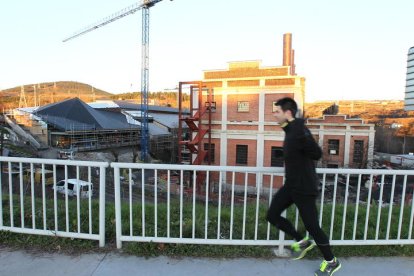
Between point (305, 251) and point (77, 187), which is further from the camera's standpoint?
point (77, 187)

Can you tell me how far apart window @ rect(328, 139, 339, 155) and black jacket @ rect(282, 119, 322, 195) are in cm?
2969

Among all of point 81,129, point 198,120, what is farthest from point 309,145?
point 81,129

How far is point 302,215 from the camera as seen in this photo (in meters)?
2.42

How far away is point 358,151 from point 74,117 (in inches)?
1471

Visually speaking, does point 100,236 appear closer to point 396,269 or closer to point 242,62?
point 396,269

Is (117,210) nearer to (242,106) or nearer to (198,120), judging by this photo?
(198,120)

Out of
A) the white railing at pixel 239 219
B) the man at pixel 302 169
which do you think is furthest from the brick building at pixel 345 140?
the man at pixel 302 169

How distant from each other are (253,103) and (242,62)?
4.63 m

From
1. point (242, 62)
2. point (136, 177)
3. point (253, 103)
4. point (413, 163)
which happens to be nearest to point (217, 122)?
point (253, 103)

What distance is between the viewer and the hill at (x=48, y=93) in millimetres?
86000

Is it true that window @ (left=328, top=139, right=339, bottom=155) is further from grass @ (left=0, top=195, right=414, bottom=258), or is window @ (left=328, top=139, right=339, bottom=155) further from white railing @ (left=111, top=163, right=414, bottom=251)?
grass @ (left=0, top=195, right=414, bottom=258)

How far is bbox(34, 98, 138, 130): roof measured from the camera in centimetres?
3529

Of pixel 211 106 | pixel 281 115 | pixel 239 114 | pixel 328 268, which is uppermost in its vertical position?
pixel 211 106

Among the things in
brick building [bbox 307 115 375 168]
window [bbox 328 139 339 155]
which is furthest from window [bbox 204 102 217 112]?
window [bbox 328 139 339 155]
